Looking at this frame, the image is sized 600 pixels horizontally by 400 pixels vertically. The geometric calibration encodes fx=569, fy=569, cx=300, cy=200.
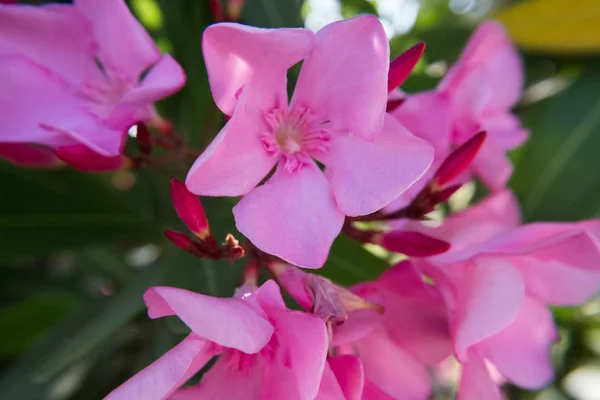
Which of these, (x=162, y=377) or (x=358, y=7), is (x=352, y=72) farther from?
(x=358, y=7)

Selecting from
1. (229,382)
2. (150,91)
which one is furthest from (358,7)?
(229,382)

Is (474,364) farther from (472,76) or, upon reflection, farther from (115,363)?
(115,363)

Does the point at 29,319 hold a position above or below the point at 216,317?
below

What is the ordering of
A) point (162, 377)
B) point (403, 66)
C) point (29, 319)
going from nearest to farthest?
point (162, 377) → point (403, 66) → point (29, 319)

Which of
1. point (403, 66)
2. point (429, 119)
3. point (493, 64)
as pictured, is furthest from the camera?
point (493, 64)

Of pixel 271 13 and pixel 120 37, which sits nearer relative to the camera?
pixel 120 37

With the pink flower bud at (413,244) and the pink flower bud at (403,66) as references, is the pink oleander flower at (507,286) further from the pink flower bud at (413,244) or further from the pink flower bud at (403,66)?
the pink flower bud at (403,66)

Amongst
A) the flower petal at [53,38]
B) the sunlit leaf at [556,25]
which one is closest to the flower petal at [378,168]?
the flower petal at [53,38]
